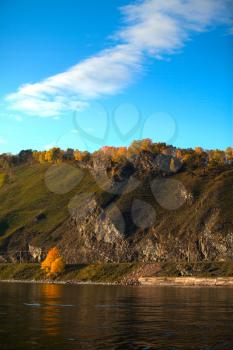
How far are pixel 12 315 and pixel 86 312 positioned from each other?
10.4m

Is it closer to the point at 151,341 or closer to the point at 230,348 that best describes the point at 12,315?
the point at 151,341

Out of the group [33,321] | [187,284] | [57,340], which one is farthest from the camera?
[187,284]

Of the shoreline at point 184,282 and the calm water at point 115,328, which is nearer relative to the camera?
the calm water at point 115,328

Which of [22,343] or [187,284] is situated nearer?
[22,343]

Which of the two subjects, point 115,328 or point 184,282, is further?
point 184,282

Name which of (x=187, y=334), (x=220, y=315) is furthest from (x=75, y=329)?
(x=220, y=315)

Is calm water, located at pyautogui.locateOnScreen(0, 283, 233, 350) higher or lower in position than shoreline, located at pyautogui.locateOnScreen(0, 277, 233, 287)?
lower

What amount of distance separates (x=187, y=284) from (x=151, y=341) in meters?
140

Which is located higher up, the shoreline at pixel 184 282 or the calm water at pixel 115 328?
the shoreline at pixel 184 282

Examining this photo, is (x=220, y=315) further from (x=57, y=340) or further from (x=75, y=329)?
(x=57, y=340)

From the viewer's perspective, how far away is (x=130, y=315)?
219 ft

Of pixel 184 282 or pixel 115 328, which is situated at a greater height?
pixel 184 282

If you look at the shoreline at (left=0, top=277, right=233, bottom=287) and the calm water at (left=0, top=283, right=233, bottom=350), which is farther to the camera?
the shoreline at (left=0, top=277, right=233, bottom=287)

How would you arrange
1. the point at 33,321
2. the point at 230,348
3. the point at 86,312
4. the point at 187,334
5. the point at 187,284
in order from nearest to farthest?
the point at 230,348, the point at 187,334, the point at 33,321, the point at 86,312, the point at 187,284
